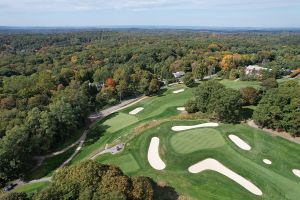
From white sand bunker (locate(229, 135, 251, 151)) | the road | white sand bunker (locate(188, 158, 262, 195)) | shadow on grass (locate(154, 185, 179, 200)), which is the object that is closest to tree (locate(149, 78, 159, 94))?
the road

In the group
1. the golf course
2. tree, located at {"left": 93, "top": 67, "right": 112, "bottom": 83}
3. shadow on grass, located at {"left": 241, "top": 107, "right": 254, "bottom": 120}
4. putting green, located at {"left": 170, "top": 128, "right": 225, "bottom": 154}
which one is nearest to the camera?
the golf course

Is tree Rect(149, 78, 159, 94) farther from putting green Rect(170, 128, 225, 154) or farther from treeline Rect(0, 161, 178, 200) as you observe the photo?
treeline Rect(0, 161, 178, 200)

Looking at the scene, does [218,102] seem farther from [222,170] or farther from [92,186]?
[92,186]

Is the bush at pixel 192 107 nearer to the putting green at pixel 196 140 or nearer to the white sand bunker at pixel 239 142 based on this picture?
the putting green at pixel 196 140

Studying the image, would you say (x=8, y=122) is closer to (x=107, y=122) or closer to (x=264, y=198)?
(x=107, y=122)

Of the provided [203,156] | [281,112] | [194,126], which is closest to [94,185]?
[203,156]

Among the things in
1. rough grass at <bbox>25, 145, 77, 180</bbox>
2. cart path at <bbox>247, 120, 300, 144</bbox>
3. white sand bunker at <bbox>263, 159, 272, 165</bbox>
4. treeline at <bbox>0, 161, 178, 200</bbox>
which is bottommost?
rough grass at <bbox>25, 145, 77, 180</bbox>

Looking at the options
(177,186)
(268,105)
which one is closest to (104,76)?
(268,105)

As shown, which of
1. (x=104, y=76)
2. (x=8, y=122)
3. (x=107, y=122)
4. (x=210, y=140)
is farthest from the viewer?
(x=104, y=76)
